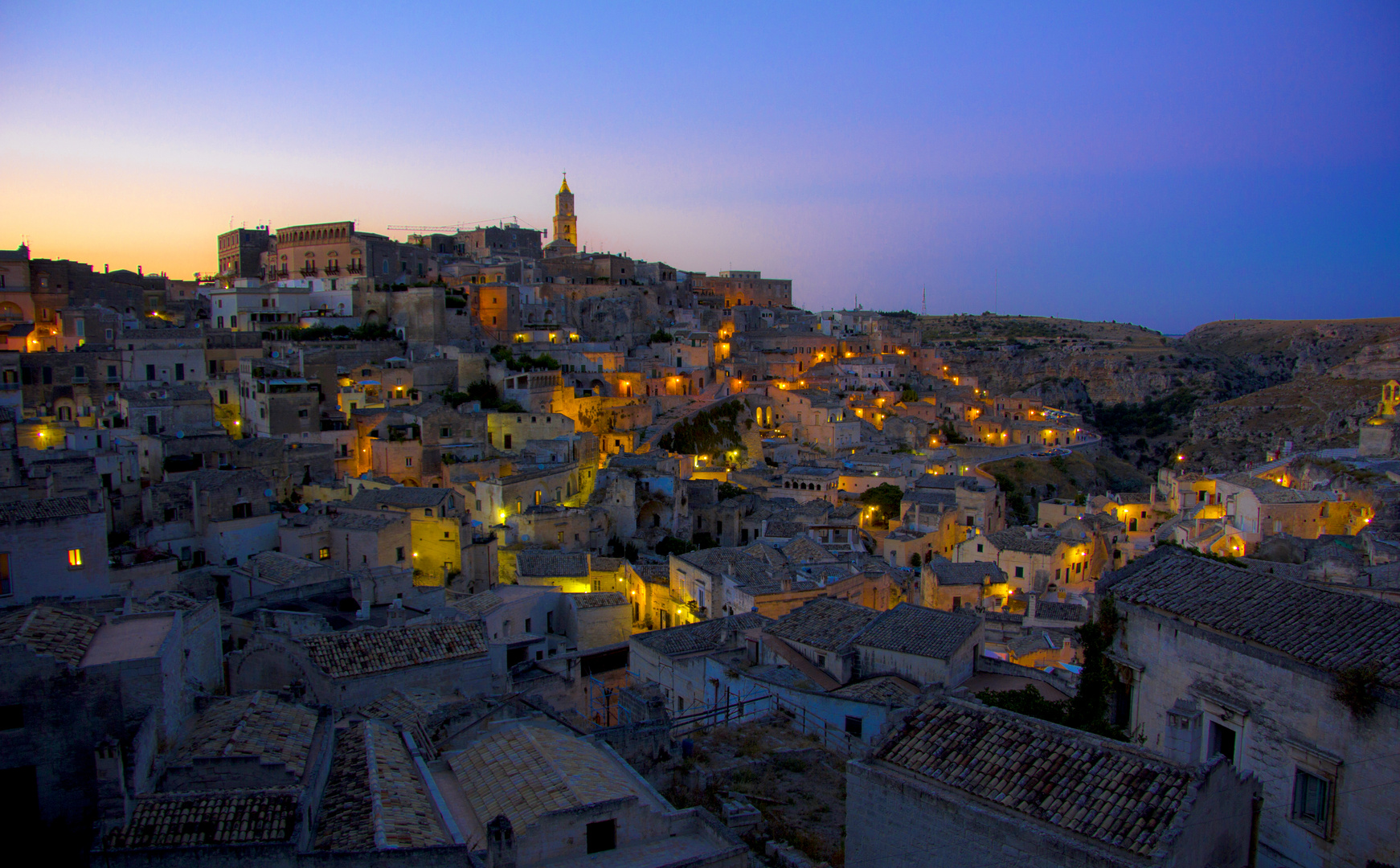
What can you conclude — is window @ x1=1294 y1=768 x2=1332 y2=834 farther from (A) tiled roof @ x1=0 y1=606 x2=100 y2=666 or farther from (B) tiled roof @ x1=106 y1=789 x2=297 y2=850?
(A) tiled roof @ x1=0 y1=606 x2=100 y2=666

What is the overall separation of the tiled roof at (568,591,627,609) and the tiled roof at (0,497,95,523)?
34.1 ft

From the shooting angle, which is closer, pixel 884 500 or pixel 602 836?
pixel 602 836

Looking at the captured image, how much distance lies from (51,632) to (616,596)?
1350cm

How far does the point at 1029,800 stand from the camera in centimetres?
740

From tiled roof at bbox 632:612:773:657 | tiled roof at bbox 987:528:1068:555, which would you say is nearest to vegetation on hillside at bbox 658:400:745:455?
tiled roof at bbox 987:528:1068:555

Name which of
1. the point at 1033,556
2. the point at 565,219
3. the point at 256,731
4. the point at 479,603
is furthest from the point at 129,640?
the point at 565,219

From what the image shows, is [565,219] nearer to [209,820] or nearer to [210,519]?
[210,519]

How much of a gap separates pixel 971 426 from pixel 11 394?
2031 inches

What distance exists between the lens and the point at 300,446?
30516mm

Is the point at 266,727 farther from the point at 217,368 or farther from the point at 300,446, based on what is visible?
the point at 217,368

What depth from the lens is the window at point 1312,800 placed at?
8.20 metres

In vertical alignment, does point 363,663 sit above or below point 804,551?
above

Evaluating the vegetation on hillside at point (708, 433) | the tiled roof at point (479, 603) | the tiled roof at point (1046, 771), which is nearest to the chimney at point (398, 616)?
the tiled roof at point (479, 603)

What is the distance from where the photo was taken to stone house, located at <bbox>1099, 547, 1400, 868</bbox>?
7.95m
